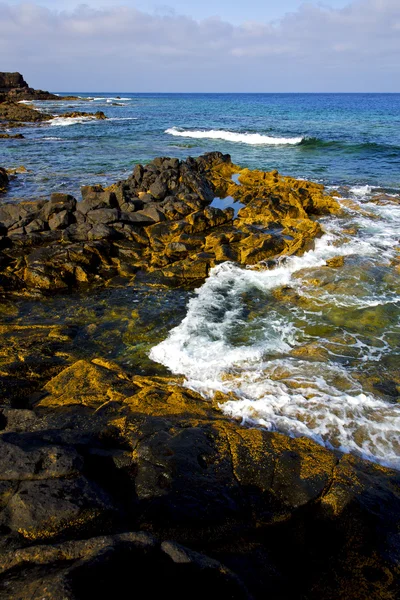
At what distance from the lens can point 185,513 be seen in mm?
3660

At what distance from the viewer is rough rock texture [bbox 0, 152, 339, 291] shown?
440 inches

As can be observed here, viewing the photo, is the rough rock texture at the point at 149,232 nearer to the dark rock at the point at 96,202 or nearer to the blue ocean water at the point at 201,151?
the dark rock at the point at 96,202

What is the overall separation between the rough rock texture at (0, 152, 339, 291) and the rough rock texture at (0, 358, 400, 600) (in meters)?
6.67

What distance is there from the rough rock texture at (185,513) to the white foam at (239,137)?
36.7m

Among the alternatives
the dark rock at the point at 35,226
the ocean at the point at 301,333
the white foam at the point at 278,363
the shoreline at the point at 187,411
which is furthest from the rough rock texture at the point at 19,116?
the white foam at the point at 278,363

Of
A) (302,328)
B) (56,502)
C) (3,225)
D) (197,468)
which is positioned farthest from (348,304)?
(3,225)

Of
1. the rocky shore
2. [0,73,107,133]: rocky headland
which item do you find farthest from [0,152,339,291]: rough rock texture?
[0,73,107,133]: rocky headland

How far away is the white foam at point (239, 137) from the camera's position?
3703 centimetres

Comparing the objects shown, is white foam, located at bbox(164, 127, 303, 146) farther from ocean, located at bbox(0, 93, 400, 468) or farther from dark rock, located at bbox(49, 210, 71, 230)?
dark rock, located at bbox(49, 210, 71, 230)

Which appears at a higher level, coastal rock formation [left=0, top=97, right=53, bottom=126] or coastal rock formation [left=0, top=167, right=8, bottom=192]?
coastal rock formation [left=0, top=97, right=53, bottom=126]

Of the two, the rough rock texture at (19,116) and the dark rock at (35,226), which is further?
the rough rock texture at (19,116)

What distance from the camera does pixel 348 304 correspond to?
30.9 ft

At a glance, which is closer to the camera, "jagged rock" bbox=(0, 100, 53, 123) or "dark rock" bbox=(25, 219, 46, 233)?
"dark rock" bbox=(25, 219, 46, 233)

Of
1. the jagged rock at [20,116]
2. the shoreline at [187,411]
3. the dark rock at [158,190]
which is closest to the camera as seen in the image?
the shoreline at [187,411]
